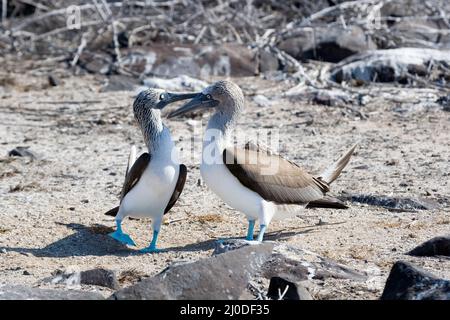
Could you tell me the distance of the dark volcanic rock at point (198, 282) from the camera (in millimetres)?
4793

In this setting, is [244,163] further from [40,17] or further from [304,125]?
[40,17]

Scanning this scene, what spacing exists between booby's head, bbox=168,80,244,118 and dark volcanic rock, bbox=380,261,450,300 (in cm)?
204

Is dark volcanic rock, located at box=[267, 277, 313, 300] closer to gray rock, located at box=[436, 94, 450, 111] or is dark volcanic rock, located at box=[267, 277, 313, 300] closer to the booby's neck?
the booby's neck

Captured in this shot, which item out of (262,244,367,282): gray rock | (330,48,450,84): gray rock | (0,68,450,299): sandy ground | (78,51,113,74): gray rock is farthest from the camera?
(78,51,113,74): gray rock

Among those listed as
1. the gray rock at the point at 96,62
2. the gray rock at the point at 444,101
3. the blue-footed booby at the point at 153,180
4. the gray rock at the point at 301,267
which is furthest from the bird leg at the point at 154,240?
the gray rock at the point at 96,62

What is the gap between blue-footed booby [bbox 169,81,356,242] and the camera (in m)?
6.38

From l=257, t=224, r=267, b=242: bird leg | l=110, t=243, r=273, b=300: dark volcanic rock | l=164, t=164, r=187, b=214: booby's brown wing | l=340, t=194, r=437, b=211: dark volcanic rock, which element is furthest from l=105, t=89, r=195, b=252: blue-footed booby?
l=340, t=194, r=437, b=211: dark volcanic rock

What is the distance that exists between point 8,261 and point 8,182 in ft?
7.55

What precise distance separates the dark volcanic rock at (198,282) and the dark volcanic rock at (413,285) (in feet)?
2.50

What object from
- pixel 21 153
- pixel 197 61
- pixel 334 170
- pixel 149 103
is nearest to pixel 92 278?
pixel 149 103

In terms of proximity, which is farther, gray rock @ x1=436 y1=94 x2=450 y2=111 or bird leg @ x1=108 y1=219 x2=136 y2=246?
gray rock @ x1=436 y1=94 x2=450 y2=111

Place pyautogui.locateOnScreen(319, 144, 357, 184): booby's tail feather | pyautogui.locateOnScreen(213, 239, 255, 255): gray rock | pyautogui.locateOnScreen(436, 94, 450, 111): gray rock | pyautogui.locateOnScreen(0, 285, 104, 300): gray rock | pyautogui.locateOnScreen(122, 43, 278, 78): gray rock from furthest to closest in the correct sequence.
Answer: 1. pyautogui.locateOnScreen(122, 43, 278, 78): gray rock
2. pyautogui.locateOnScreen(436, 94, 450, 111): gray rock
3. pyautogui.locateOnScreen(319, 144, 357, 184): booby's tail feather
4. pyautogui.locateOnScreen(213, 239, 255, 255): gray rock
5. pyautogui.locateOnScreen(0, 285, 104, 300): gray rock

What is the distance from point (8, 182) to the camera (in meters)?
8.44
